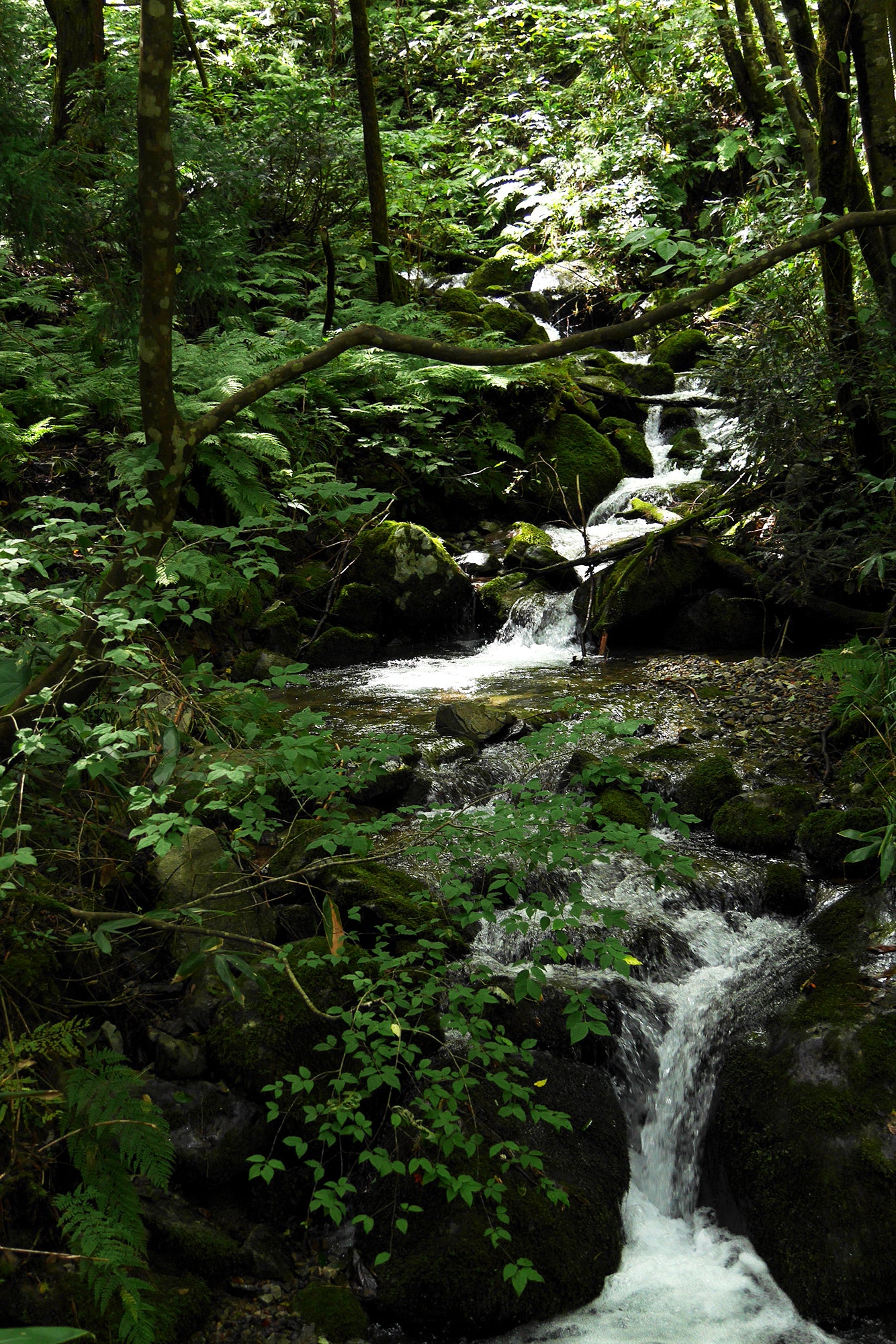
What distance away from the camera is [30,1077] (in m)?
2.62

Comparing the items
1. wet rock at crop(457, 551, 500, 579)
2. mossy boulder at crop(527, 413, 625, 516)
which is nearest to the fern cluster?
wet rock at crop(457, 551, 500, 579)

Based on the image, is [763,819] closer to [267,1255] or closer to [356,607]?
[267,1255]

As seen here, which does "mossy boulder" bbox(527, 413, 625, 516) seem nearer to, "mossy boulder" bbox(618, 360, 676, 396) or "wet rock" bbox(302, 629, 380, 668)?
"mossy boulder" bbox(618, 360, 676, 396)

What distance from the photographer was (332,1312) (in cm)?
288

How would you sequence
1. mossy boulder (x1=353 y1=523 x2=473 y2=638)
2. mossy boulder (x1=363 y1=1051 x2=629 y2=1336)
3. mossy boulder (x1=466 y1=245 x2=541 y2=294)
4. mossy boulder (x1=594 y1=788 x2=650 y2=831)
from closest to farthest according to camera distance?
mossy boulder (x1=363 y1=1051 x2=629 y2=1336) < mossy boulder (x1=594 y1=788 x2=650 y2=831) < mossy boulder (x1=353 y1=523 x2=473 y2=638) < mossy boulder (x1=466 y1=245 x2=541 y2=294)

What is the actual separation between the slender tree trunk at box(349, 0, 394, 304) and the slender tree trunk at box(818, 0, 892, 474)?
21.8ft

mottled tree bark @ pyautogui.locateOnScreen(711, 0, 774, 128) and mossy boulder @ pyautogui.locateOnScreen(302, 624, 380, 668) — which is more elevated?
mottled tree bark @ pyautogui.locateOnScreen(711, 0, 774, 128)

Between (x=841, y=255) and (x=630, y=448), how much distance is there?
5.38 metres

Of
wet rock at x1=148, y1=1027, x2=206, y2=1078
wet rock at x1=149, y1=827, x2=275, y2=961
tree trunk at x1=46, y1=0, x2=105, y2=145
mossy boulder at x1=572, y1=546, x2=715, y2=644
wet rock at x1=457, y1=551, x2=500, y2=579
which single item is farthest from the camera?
wet rock at x1=457, y1=551, x2=500, y2=579

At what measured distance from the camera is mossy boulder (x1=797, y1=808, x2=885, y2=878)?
4.66 meters

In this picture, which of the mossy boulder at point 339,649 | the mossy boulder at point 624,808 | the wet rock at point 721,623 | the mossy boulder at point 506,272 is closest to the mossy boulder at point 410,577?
the mossy boulder at point 339,649

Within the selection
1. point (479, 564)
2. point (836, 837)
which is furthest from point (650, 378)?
point (836, 837)

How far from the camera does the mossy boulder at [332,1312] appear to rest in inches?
112

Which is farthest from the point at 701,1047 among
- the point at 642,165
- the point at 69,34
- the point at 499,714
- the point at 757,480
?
the point at 642,165
